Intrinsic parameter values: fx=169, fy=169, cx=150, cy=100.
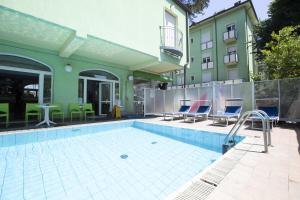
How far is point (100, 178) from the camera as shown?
3.29 m

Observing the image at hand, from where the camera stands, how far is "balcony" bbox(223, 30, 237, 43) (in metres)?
19.1

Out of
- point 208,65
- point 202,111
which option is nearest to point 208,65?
point 208,65

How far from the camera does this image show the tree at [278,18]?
12.3 m

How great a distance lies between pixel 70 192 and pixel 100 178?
24.0 inches

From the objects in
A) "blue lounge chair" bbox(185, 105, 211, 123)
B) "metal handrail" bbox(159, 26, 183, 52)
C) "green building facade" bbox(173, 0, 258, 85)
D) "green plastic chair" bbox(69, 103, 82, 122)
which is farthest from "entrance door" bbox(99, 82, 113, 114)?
"green building facade" bbox(173, 0, 258, 85)

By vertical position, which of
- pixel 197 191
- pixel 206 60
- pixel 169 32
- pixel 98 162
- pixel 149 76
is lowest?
pixel 98 162

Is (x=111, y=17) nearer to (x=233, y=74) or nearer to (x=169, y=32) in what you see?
(x=169, y=32)

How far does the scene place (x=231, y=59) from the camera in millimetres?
19203

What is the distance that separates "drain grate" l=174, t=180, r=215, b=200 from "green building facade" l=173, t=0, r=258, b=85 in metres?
19.1

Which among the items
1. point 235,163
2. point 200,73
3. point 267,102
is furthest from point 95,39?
point 200,73

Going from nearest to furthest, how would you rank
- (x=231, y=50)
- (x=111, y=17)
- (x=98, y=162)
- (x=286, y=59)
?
(x=98, y=162), (x=111, y=17), (x=286, y=59), (x=231, y=50)

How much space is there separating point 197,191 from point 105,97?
409 inches

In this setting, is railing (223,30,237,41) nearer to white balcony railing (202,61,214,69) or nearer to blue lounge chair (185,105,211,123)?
white balcony railing (202,61,214,69)

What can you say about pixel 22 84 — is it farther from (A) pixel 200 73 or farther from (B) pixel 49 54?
(A) pixel 200 73
